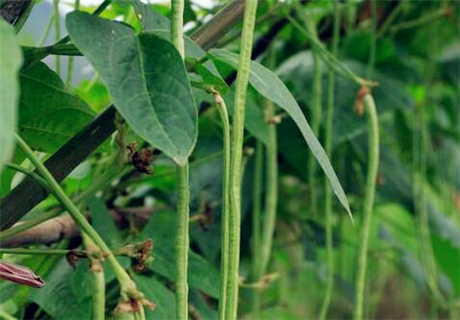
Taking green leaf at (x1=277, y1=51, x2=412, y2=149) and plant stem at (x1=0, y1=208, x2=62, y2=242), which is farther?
green leaf at (x1=277, y1=51, x2=412, y2=149)

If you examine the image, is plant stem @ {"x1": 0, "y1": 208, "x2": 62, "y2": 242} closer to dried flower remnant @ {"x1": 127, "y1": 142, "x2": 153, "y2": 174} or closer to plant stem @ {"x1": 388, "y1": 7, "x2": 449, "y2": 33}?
dried flower remnant @ {"x1": 127, "y1": 142, "x2": 153, "y2": 174}

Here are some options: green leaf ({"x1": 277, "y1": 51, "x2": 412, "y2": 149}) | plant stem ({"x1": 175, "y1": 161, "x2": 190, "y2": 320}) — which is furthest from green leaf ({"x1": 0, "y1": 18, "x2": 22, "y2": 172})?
green leaf ({"x1": 277, "y1": 51, "x2": 412, "y2": 149})

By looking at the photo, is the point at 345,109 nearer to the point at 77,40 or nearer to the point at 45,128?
the point at 45,128

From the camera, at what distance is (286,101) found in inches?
16.7

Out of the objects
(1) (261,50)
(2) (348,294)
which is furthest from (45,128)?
(2) (348,294)

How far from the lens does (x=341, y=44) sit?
1.07 metres

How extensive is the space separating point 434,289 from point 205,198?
0.77 feet

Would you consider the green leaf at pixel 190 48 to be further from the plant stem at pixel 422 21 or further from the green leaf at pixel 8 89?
the plant stem at pixel 422 21

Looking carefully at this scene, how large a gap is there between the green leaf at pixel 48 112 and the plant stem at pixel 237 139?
0.15 m

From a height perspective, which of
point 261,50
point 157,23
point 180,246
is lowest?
point 180,246

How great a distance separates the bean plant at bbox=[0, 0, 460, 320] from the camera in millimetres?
402

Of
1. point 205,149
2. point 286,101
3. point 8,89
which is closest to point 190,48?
point 286,101

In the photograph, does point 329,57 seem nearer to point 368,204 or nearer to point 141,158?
point 368,204

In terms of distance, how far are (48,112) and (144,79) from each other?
153 millimetres
